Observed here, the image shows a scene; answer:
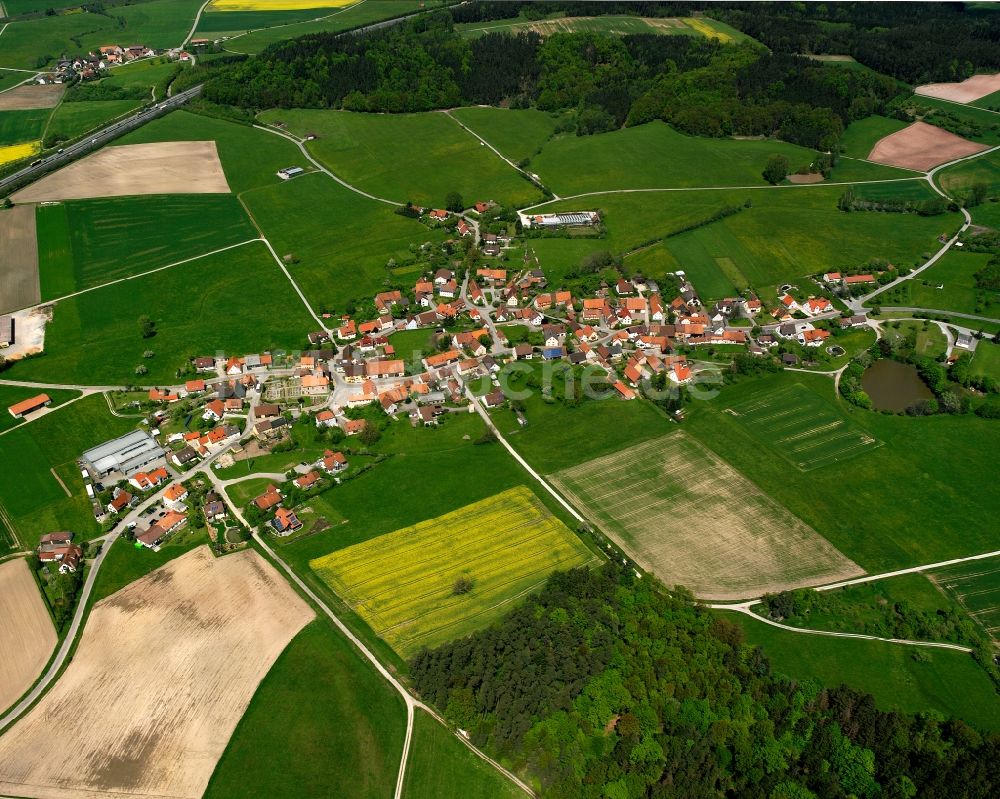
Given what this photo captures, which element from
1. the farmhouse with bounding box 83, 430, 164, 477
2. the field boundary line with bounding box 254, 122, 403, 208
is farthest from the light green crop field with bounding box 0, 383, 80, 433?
the field boundary line with bounding box 254, 122, 403, 208

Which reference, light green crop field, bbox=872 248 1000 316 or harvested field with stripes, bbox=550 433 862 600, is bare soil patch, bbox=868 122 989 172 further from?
harvested field with stripes, bbox=550 433 862 600

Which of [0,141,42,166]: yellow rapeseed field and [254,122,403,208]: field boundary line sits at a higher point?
[0,141,42,166]: yellow rapeseed field

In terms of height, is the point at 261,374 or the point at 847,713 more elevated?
the point at 261,374

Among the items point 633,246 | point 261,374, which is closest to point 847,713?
point 261,374

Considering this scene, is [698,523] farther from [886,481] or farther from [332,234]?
[332,234]

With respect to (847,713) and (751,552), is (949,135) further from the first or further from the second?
(847,713)

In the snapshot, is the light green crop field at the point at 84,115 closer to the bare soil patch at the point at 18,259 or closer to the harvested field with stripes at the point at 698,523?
the bare soil patch at the point at 18,259
